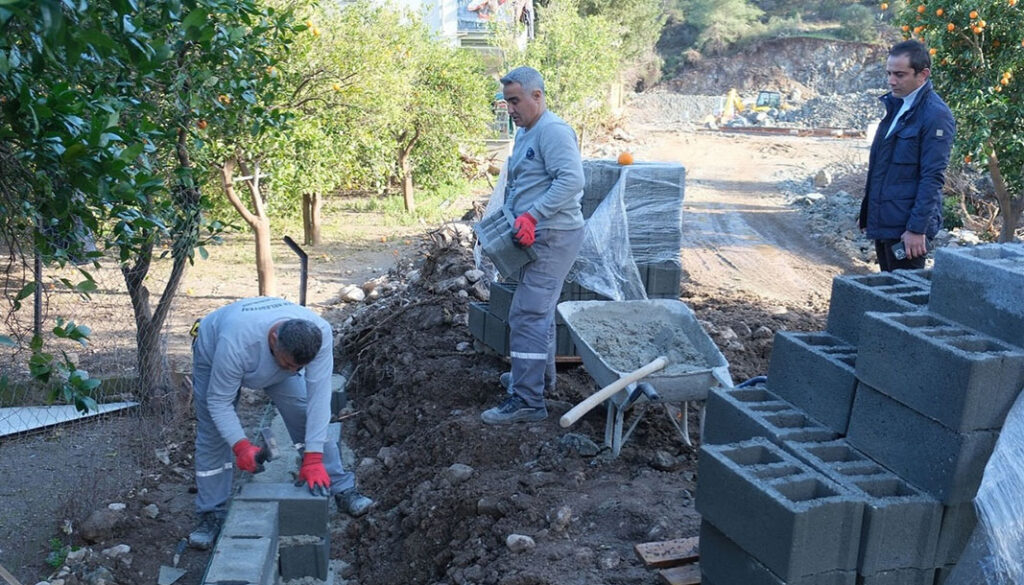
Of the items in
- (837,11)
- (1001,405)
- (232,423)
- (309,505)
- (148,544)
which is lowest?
(148,544)

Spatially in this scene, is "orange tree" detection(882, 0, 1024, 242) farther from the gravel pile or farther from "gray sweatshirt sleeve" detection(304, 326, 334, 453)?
the gravel pile

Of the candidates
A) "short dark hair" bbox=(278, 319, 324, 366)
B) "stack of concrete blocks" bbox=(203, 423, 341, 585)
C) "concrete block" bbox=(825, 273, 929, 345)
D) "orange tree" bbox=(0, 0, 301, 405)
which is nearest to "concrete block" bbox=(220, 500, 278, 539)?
"stack of concrete blocks" bbox=(203, 423, 341, 585)

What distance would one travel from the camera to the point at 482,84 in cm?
1817

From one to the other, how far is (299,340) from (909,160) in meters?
3.54

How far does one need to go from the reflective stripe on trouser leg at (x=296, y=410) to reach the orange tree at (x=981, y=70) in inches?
253

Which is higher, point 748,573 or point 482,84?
point 482,84

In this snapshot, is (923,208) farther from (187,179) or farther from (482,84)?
(482,84)

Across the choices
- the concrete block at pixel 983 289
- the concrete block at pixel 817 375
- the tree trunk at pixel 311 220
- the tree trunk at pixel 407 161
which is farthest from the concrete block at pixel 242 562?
the tree trunk at pixel 407 161

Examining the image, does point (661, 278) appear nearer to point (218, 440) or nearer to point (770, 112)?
point (218, 440)

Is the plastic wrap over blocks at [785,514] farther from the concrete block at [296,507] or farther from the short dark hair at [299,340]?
the concrete block at [296,507]

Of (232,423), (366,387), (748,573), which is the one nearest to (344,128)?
(366,387)

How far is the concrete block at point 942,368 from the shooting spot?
287 cm

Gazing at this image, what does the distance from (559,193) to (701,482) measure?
7.47ft

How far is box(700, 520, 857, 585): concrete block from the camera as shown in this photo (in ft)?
9.82
